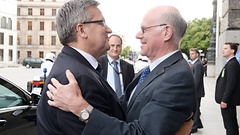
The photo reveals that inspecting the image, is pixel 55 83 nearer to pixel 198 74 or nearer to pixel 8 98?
pixel 8 98

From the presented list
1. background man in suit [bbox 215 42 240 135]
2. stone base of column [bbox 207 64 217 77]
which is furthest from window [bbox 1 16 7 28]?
background man in suit [bbox 215 42 240 135]

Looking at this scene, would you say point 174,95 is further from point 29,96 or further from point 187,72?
point 29,96

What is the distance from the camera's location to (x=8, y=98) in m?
4.66

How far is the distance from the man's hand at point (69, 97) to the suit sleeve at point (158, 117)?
0.09m

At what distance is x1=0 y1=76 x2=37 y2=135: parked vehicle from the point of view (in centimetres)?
408

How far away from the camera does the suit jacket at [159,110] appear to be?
1929 mm

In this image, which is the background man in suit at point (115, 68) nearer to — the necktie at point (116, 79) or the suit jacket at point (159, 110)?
the necktie at point (116, 79)

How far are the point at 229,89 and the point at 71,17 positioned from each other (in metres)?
5.16

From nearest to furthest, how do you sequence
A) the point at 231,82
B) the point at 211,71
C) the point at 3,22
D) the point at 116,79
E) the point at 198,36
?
the point at 116,79
the point at 231,82
the point at 211,71
the point at 3,22
the point at 198,36

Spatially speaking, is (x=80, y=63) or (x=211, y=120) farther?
(x=211, y=120)

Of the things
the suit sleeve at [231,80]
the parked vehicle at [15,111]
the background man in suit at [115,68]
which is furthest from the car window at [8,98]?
the suit sleeve at [231,80]

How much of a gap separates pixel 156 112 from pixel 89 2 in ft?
2.56

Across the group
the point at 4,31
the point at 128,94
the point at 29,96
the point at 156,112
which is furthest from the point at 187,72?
the point at 4,31

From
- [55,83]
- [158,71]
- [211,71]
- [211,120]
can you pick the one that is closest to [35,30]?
[211,71]
